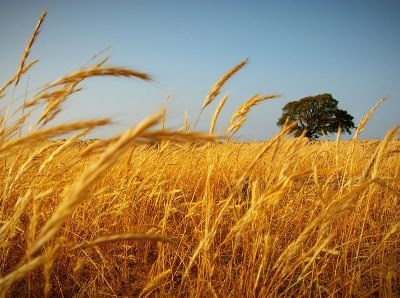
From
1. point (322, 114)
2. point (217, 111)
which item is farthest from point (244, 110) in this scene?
point (322, 114)

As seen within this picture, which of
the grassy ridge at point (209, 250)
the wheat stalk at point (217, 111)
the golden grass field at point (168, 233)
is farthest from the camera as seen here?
the wheat stalk at point (217, 111)

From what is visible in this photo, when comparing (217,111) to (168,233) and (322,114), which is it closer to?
(168,233)

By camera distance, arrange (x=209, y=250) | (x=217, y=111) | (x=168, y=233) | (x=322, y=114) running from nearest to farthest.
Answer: (x=209, y=250)
(x=168, y=233)
(x=217, y=111)
(x=322, y=114)

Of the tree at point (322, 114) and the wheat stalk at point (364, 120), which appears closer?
the wheat stalk at point (364, 120)

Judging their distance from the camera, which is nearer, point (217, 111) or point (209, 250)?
point (209, 250)

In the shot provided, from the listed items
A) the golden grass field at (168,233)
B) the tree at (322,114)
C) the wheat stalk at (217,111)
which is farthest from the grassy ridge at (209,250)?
the tree at (322,114)

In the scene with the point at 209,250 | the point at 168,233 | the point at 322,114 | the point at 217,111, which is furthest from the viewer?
the point at 322,114

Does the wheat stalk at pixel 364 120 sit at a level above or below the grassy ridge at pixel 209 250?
above

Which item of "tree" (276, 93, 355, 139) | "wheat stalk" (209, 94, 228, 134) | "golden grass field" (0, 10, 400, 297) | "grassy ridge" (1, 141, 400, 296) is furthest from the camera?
"tree" (276, 93, 355, 139)

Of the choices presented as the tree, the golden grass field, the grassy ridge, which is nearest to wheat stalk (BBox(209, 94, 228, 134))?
the golden grass field

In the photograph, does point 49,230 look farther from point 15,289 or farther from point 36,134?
point 15,289

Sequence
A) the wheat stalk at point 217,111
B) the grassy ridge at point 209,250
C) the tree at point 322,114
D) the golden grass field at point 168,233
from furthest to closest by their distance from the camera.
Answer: the tree at point 322,114 < the wheat stalk at point 217,111 < the grassy ridge at point 209,250 < the golden grass field at point 168,233

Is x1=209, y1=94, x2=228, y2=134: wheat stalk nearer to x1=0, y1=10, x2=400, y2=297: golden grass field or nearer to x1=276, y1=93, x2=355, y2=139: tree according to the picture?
x1=0, y1=10, x2=400, y2=297: golden grass field

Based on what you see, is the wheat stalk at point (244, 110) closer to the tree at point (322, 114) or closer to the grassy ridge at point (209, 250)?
the grassy ridge at point (209, 250)
